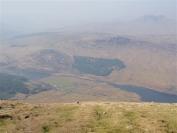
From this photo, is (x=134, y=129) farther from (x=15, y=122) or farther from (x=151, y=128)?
(x=15, y=122)

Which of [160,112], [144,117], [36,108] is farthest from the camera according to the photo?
[36,108]

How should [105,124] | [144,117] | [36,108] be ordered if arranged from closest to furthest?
[105,124] → [144,117] → [36,108]

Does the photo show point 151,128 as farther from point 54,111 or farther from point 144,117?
point 54,111

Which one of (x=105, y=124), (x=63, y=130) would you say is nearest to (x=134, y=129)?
(x=105, y=124)

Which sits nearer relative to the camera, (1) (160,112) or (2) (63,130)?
(2) (63,130)

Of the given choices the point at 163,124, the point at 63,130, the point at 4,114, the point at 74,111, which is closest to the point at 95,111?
the point at 74,111

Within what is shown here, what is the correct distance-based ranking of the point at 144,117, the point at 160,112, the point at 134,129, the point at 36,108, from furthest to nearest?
the point at 36,108, the point at 160,112, the point at 144,117, the point at 134,129
